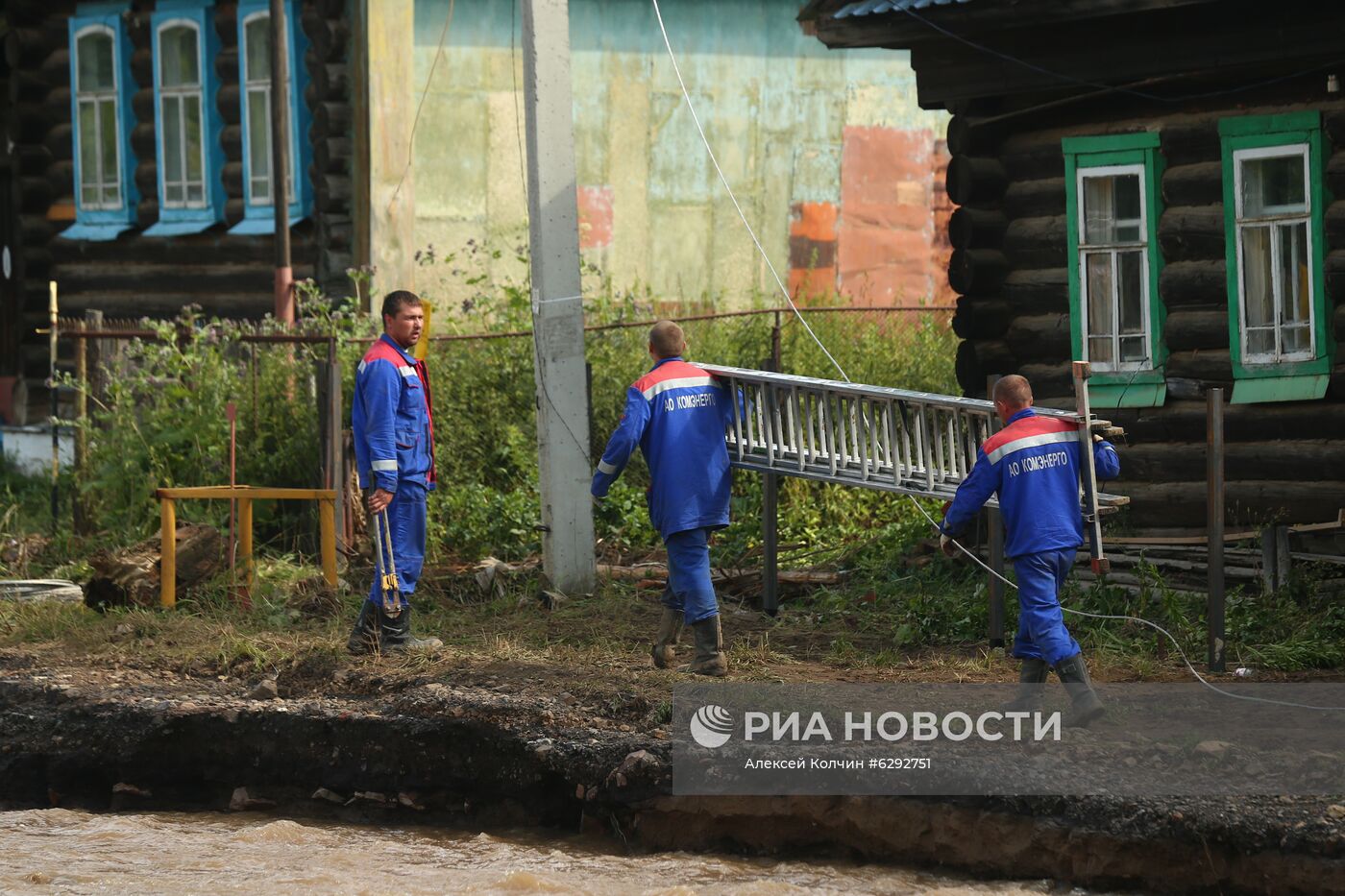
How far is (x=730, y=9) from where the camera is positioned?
18.5m

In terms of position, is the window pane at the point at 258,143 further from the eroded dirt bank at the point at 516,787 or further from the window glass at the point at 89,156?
the eroded dirt bank at the point at 516,787

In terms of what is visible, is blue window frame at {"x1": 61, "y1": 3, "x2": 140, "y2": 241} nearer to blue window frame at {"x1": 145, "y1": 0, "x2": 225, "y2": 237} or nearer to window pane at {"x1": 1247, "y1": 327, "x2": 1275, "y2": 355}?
blue window frame at {"x1": 145, "y1": 0, "x2": 225, "y2": 237}

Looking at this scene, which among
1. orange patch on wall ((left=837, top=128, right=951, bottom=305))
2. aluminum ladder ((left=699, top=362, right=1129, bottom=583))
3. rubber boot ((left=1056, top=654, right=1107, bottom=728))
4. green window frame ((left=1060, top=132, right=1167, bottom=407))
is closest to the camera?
rubber boot ((left=1056, top=654, right=1107, bottom=728))

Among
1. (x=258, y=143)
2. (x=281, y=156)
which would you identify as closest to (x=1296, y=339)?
(x=281, y=156)

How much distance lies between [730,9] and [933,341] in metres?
5.77

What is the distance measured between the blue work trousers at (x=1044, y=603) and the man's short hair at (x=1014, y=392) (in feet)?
2.22

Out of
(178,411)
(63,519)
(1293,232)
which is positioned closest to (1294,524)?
(1293,232)

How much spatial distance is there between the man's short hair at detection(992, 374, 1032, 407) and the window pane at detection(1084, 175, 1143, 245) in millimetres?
3901

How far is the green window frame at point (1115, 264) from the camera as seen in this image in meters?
10.7

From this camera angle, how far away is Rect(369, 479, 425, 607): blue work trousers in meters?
8.82

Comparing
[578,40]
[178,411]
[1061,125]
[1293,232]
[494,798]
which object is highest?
[578,40]

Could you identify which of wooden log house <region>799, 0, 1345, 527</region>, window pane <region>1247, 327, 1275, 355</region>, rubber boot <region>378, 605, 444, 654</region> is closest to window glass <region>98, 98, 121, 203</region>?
wooden log house <region>799, 0, 1345, 527</region>

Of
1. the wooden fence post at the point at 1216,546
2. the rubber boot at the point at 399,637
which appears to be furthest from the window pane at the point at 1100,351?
the rubber boot at the point at 399,637

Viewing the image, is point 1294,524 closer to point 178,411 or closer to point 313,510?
point 313,510
